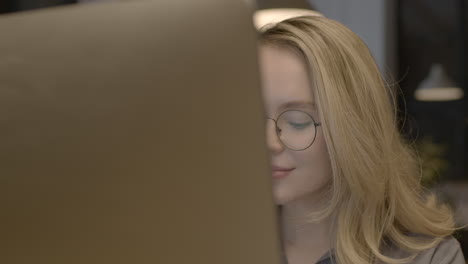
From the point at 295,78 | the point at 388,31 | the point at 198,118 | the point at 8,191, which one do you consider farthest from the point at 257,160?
the point at 388,31

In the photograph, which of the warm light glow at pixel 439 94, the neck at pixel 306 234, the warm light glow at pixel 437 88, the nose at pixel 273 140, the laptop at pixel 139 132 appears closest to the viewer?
the laptop at pixel 139 132

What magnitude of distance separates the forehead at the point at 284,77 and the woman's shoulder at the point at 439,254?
1.02 feet

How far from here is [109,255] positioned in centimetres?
33

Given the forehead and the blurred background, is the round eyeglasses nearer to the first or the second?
the forehead

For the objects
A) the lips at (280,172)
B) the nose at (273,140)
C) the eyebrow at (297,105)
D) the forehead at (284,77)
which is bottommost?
the lips at (280,172)

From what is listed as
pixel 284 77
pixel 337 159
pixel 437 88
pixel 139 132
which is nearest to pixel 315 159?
pixel 337 159

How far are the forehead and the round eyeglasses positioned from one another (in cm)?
2

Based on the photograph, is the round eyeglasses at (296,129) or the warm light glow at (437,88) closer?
the round eyeglasses at (296,129)

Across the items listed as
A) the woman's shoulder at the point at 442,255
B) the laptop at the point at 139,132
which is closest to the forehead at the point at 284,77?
the woman's shoulder at the point at 442,255

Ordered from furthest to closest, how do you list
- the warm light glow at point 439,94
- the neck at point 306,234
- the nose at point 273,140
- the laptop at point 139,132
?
the warm light glow at point 439,94
the neck at point 306,234
the nose at point 273,140
the laptop at point 139,132

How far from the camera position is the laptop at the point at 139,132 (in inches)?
12.0

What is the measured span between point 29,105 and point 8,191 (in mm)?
52

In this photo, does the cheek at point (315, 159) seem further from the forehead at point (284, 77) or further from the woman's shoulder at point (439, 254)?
the woman's shoulder at point (439, 254)

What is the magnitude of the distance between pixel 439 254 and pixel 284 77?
0.40 m
